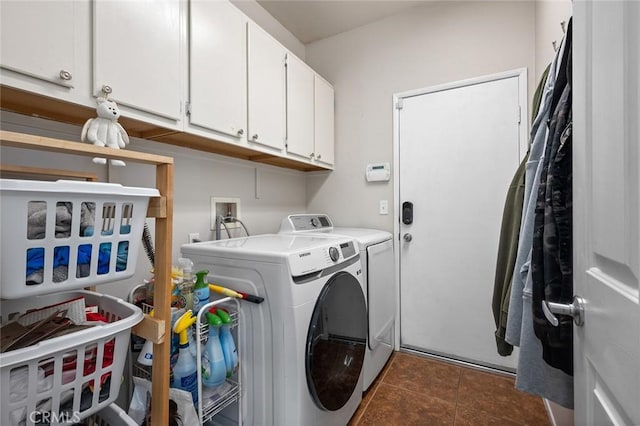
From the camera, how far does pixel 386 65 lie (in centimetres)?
237

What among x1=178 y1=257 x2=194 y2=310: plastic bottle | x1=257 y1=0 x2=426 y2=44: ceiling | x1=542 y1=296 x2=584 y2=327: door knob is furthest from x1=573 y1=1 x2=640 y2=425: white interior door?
x1=257 y1=0 x2=426 y2=44: ceiling

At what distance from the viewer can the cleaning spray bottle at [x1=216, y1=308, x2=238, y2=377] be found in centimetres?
115

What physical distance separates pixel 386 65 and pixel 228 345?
2392 mm

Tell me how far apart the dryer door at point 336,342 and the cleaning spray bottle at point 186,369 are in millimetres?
442

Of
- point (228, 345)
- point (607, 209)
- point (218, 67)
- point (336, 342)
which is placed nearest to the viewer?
point (607, 209)

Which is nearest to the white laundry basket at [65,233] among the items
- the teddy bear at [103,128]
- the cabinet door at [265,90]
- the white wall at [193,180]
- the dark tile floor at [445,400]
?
the teddy bear at [103,128]

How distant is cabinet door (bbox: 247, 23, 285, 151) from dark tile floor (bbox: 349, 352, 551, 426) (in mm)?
1719

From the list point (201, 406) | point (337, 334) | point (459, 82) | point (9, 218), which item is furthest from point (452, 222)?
point (9, 218)

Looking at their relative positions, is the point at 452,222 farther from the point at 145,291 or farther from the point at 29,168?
the point at 29,168

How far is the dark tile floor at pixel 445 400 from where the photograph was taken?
1.52m

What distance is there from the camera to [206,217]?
1779 millimetres

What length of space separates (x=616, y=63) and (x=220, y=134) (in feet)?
4.75

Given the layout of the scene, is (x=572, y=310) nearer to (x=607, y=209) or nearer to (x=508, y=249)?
(x=607, y=209)
